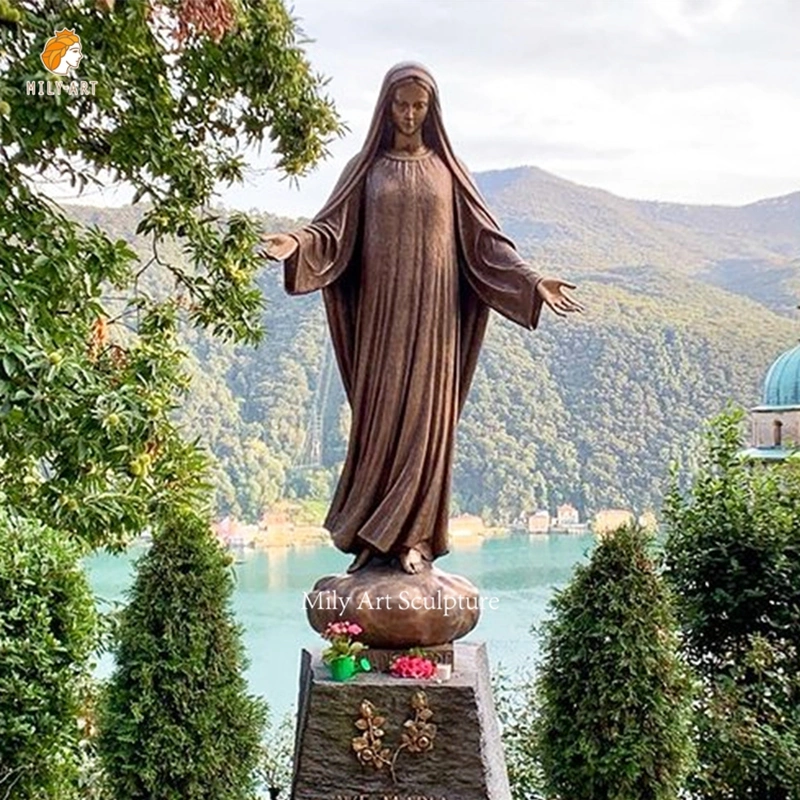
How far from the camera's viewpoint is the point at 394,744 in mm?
2943

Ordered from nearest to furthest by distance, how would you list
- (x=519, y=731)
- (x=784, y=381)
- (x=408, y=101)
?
(x=408, y=101), (x=519, y=731), (x=784, y=381)

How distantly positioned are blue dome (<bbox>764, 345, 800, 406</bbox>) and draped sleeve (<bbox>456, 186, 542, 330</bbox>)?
164 inches

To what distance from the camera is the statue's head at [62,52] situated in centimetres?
384

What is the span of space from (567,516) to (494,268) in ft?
12.9

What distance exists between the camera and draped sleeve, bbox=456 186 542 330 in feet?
10.6

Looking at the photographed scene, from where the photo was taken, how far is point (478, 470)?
22.0 feet

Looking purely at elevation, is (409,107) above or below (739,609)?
above

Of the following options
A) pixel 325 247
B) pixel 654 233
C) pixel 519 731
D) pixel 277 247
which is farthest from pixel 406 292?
pixel 654 233

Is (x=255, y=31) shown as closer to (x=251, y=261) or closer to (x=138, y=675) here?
(x=251, y=261)

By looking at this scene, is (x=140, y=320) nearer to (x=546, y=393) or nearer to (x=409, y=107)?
(x=409, y=107)

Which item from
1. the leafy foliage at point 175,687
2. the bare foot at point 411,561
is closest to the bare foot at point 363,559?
the bare foot at point 411,561

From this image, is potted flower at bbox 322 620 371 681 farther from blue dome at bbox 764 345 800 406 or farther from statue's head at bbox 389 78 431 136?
blue dome at bbox 764 345 800 406

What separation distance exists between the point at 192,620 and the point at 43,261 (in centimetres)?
157

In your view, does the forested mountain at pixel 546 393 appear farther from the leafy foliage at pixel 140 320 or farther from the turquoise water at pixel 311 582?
the leafy foliage at pixel 140 320
